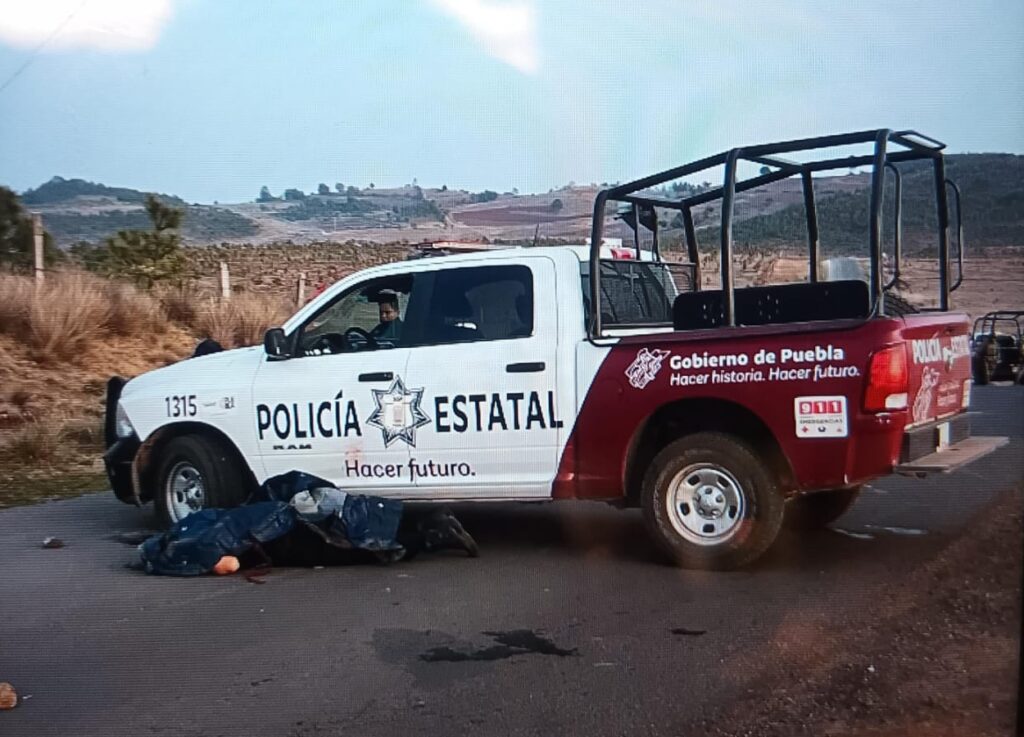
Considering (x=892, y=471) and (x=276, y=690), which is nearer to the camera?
(x=276, y=690)

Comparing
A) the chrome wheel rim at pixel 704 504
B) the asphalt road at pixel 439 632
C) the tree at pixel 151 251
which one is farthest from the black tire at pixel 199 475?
the tree at pixel 151 251

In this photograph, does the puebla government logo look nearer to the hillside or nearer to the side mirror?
the side mirror

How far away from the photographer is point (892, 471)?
6656 millimetres

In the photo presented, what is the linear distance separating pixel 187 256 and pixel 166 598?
15172 mm

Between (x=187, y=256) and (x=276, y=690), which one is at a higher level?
(x=187, y=256)

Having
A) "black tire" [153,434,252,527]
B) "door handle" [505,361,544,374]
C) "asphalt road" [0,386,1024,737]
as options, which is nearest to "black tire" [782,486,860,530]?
"asphalt road" [0,386,1024,737]

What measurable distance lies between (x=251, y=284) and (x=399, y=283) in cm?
1138

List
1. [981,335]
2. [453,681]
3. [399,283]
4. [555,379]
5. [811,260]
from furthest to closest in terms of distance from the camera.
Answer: [981,335]
[811,260]
[399,283]
[555,379]
[453,681]

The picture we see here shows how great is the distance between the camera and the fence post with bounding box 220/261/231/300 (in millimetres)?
18788

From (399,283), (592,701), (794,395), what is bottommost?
(592,701)

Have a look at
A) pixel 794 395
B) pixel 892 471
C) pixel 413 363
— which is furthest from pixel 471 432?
pixel 892 471

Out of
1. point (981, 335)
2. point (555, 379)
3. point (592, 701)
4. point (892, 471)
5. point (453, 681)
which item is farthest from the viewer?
point (981, 335)

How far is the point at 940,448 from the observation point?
23.2ft

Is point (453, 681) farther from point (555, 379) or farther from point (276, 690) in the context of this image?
point (555, 379)
